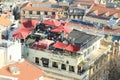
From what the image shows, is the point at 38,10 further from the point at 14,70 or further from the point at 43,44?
the point at 14,70

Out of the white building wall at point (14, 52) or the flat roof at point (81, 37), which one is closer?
the white building wall at point (14, 52)

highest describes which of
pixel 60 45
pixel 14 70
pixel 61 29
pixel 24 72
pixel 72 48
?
pixel 61 29

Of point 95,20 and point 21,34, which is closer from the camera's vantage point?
point 21,34

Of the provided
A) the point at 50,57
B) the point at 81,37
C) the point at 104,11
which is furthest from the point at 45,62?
the point at 104,11

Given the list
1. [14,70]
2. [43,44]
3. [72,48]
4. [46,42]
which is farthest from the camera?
[46,42]

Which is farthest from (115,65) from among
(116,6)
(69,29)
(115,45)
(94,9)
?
(116,6)

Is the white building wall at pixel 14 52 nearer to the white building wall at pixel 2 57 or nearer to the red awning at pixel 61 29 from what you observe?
the white building wall at pixel 2 57

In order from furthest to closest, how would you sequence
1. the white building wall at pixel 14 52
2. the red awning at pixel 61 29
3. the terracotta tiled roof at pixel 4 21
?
the terracotta tiled roof at pixel 4 21 < the red awning at pixel 61 29 < the white building wall at pixel 14 52


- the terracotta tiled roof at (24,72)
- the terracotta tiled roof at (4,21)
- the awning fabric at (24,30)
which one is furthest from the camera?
the terracotta tiled roof at (4,21)

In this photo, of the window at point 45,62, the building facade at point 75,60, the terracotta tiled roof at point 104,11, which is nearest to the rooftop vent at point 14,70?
the building facade at point 75,60
